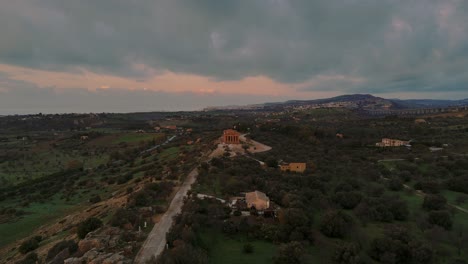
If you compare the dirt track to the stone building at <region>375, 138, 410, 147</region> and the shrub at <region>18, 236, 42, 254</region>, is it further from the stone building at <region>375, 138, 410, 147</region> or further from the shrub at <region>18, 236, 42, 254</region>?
the stone building at <region>375, 138, 410, 147</region>

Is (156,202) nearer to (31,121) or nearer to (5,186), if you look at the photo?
(5,186)

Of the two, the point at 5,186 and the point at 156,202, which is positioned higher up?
the point at 156,202

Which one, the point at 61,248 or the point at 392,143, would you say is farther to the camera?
the point at 392,143

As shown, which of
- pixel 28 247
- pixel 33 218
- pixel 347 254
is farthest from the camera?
pixel 33 218

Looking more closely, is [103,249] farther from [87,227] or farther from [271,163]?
[271,163]

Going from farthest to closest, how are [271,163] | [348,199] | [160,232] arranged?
1. [271,163]
2. [348,199]
3. [160,232]

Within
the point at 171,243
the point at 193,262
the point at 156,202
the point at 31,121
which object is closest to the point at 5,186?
the point at 156,202

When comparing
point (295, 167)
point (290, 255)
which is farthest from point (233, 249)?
point (295, 167)
